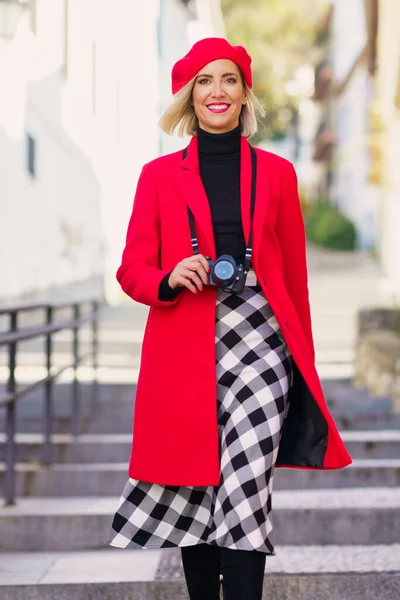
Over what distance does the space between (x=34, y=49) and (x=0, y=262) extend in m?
2.99

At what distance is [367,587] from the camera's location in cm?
379

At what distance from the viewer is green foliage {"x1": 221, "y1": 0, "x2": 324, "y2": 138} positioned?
36.0 metres

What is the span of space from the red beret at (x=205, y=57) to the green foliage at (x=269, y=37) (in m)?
32.4

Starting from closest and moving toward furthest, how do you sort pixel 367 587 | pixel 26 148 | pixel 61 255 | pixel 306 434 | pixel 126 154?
pixel 306 434 → pixel 367 587 → pixel 26 148 → pixel 61 255 → pixel 126 154

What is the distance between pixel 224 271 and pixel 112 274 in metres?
17.5

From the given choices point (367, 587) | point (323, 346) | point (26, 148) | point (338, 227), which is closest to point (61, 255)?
point (26, 148)

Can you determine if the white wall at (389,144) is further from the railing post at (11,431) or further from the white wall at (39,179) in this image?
the railing post at (11,431)

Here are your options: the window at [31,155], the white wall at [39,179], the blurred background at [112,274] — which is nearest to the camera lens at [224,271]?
the blurred background at [112,274]

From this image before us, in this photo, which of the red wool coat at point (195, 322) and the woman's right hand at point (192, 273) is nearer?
the woman's right hand at point (192, 273)

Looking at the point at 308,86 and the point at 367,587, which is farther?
the point at 308,86

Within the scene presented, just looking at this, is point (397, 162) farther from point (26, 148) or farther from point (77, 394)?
point (77, 394)

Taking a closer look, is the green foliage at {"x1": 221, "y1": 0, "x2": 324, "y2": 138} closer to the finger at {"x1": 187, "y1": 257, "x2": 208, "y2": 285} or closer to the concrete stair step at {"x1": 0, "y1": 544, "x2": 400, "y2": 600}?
the concrete stair step at {"x1": 0, "y1": 544, "x2": 400, "y2": 600}

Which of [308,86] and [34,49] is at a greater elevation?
[308,86]

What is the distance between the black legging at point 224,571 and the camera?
2.89 m
